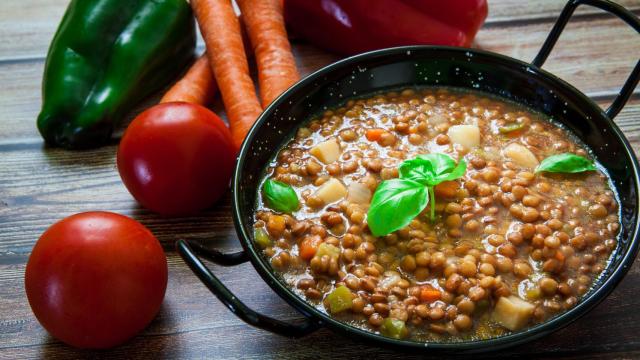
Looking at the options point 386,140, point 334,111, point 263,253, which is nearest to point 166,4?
point 334,111

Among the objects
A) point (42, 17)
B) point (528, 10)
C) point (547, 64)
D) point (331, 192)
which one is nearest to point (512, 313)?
point (331, 192)

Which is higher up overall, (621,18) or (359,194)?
(621,18)

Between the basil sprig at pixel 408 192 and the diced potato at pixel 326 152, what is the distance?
0.28 m

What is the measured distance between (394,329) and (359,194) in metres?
0.51

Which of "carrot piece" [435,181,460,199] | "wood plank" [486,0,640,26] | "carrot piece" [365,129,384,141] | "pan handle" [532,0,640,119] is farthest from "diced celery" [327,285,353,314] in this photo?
"wood plank" [486,0,640,26]

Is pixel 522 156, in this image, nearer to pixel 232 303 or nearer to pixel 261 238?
pixel 261 238

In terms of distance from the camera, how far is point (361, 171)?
2314mm

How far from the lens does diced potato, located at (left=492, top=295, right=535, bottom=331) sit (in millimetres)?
1903

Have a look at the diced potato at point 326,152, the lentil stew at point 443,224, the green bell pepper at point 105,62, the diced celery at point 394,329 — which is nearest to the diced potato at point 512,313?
the lentil stew at point 443,224

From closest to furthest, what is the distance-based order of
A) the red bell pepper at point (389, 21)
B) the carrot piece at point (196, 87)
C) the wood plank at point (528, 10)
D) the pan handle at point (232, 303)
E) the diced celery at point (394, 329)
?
the pan handle at point (232, 303) → the diced celery at point (394, 329) → the carrot piece at point (196, 87) → the red bell pepper at point (389, 21) → the wood plank at point (528, 10)

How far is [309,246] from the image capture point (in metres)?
2.06

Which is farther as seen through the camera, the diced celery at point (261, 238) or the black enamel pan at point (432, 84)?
the diced celery at point (261, 238)

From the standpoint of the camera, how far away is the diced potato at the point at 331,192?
7.30ft

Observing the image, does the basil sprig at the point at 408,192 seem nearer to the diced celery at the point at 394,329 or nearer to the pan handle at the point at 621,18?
the diced celery at the point at 394,329
